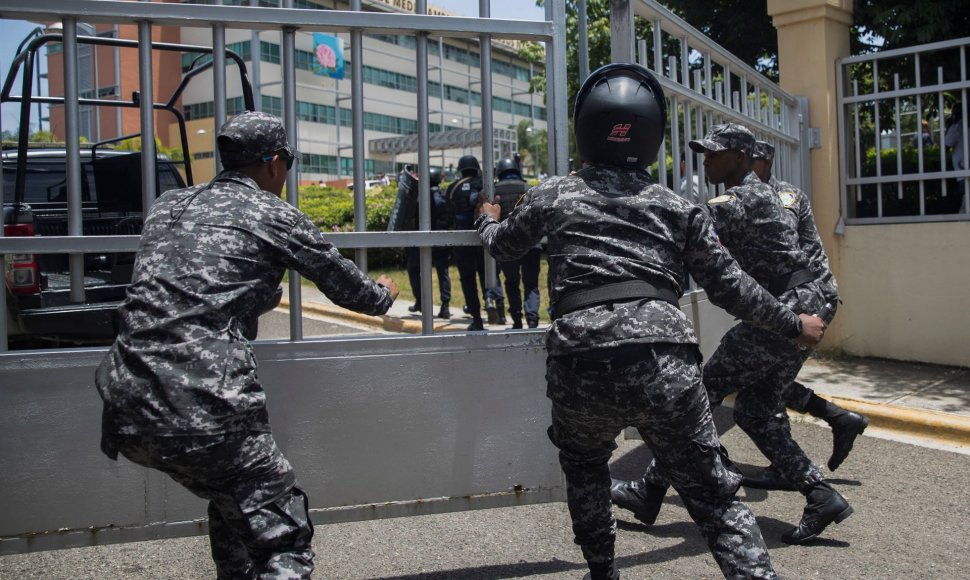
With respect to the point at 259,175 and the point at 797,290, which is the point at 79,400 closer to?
the point at 259,175

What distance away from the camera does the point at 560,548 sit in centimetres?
380

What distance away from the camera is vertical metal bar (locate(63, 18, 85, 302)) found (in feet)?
11.1

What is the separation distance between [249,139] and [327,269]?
1.58 feet

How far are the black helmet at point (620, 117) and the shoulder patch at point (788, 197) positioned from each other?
1648mm

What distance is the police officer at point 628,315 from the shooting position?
2.82 metres

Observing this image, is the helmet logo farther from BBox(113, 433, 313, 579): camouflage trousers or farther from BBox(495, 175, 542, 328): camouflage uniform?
BBox(495, 175, 542, 328): camouflage uniform

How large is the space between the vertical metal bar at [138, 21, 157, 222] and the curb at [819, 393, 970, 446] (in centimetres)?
474

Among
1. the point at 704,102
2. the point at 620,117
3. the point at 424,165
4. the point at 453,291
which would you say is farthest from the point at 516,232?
the point at 453,291

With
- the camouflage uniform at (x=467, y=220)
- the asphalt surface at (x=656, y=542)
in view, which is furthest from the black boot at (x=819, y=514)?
the camouflage uniform at (x=467, y=220)

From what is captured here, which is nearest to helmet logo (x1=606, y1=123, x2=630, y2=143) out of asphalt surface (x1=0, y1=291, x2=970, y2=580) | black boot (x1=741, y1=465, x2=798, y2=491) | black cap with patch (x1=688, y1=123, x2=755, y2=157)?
black cap with patch (x1=688, y1=123, x2=755, y2=157)

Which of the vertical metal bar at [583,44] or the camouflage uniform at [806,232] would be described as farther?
the camouflage uniform at [806,232]

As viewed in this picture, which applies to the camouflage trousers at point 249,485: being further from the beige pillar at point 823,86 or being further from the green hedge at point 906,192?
the green hedge at point 906,192

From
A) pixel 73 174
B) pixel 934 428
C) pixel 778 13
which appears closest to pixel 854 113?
pixel 778 13

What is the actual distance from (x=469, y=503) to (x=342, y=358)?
0.83 metres
